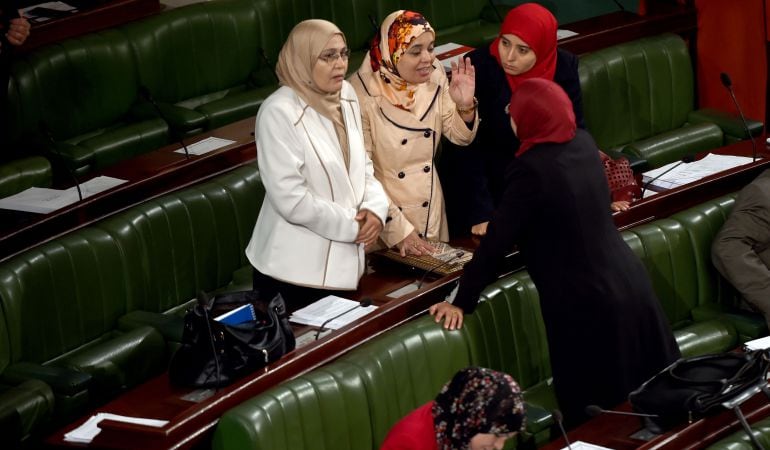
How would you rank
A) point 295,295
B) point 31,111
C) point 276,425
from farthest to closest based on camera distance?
1. point 31,111
2. point 295,295
3. point 276,425

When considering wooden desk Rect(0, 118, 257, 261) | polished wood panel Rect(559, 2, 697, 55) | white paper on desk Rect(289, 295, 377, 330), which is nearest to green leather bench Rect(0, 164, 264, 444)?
wooden desk Rect(0, 118, 257, 261)

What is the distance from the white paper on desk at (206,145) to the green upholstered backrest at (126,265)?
8.9 inches

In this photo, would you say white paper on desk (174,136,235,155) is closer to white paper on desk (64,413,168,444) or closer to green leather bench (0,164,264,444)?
green leather bench (0,164,264,444)

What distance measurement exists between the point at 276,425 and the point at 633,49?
2.71 metres

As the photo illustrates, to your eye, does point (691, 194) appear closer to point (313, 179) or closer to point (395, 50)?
point (395, 50)

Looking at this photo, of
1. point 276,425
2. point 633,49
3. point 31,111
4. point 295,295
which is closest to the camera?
point 276,425

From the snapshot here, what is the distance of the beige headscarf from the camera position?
341 centimetres

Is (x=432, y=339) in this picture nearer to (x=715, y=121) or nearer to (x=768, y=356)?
(x=768, y=356)

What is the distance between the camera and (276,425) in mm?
3037

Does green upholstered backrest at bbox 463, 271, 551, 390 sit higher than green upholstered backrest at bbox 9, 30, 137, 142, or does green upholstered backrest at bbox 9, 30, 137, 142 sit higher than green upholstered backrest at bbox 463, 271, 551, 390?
green upholstered backrest at bbox 9, 30, 137, 142

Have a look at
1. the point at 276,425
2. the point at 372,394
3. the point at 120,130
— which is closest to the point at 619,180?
the point at 372,394

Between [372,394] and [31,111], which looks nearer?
[372,394]

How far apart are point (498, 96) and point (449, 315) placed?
73 cm

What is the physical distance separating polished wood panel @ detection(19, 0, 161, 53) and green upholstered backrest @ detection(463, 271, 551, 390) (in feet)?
Answer: 7.13
